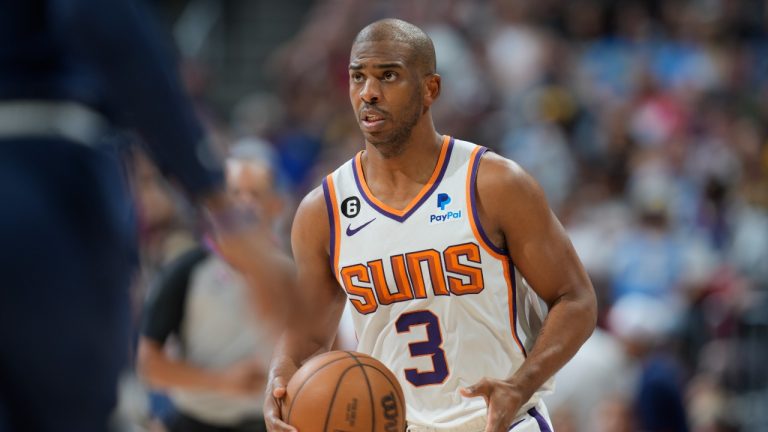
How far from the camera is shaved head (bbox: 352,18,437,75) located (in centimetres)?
481

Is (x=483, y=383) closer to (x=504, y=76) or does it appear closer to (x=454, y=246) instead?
(x=454, y=246)

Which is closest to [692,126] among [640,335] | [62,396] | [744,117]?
[744,117]

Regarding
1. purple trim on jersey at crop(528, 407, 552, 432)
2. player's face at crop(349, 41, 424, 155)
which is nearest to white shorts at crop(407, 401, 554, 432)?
purple trim on jersey at crop(528, 407, 552, 432)

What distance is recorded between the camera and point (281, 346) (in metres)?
4.75

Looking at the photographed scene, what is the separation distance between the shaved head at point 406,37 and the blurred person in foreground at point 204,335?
6.93ft

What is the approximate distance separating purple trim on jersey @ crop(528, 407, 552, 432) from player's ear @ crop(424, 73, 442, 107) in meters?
1.29

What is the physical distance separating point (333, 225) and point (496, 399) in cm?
105

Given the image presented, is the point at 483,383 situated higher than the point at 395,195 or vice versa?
the point at 395,195

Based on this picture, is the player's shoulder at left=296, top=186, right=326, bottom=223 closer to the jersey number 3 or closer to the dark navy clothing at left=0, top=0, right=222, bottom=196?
the jersey number 3

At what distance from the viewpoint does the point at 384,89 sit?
4.78 metres

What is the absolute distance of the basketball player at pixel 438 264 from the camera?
15.3ft

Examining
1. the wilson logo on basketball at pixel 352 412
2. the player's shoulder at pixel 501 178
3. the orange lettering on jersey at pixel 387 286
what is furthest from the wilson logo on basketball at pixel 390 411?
the player's shoulder at pixel 501 178

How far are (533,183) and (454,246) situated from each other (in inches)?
15.3

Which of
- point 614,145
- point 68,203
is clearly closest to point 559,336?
point 68,203
